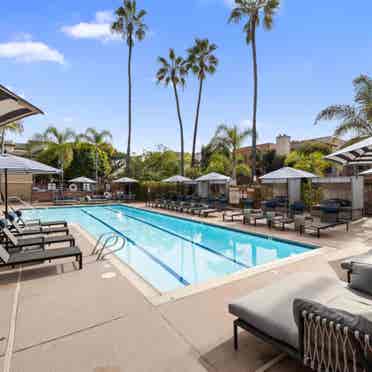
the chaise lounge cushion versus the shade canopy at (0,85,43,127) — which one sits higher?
the shade canopy at (0,85,43,127)

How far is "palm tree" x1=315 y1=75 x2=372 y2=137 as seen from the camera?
12312mm

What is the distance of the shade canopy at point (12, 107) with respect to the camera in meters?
3.32

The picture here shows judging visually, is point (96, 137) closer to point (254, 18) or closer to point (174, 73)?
point (174, 73)

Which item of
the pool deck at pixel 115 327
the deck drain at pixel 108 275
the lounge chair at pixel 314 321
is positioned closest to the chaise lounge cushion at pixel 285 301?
the lounge chair at pixel 314 321

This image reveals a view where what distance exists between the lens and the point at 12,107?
417cm

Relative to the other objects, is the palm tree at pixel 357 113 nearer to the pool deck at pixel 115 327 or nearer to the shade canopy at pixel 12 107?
the pool deck at pixel 115 327

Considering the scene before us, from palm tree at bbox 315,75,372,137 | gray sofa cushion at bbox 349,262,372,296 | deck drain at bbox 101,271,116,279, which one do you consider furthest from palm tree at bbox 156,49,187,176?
gray sofa cushion at bbox 349,262,372,296

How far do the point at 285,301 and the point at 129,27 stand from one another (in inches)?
1102

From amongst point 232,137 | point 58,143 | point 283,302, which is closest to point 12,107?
point 283,302

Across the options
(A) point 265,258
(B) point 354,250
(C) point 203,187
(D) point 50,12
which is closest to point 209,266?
(A) point 265,258

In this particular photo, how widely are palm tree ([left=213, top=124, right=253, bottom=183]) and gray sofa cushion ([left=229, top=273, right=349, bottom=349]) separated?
62.7 ft

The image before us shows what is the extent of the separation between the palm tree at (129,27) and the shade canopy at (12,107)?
1916 cm

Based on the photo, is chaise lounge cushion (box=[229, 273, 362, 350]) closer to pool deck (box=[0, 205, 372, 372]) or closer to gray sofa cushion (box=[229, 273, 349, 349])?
gray sofa cushion (box=[229, 273, 349, 349])

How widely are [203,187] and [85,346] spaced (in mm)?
16906
